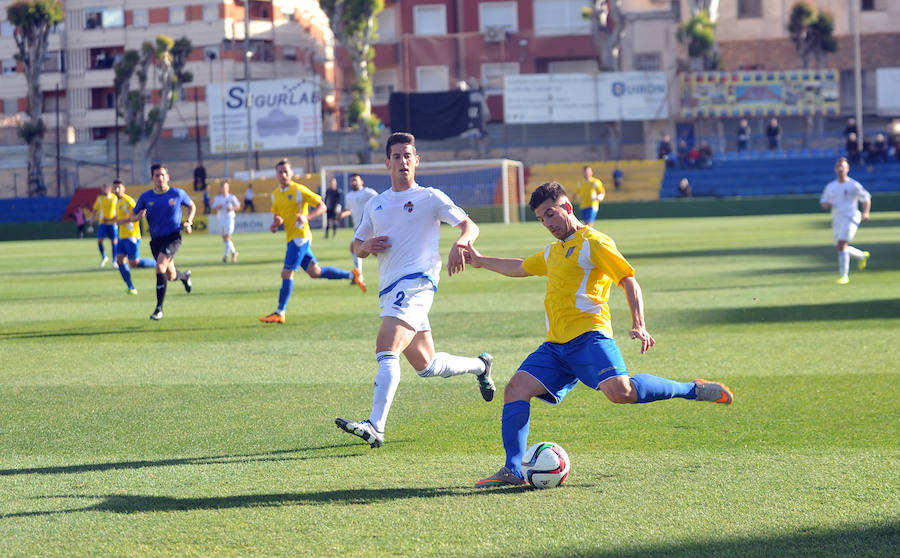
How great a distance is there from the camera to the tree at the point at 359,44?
6222cm

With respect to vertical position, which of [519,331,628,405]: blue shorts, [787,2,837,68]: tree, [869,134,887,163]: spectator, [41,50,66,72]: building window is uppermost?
[41,50,66,72]: building window

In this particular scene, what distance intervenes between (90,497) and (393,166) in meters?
3.02

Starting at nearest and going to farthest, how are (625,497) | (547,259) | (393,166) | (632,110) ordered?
(625,497)
(547,259)
(393,166)
(632,110)

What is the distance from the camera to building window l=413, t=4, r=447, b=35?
7007 centimetres

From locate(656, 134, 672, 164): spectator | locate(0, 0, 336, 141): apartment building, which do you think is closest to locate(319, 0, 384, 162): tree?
locate(0, 0, 336, 141): apartment building

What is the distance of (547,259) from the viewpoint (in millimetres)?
7055

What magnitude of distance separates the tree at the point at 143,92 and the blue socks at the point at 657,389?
57867 mm

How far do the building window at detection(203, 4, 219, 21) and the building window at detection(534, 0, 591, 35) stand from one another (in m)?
20.2

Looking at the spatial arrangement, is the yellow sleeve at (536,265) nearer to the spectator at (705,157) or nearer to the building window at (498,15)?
the spectator at (705,157)

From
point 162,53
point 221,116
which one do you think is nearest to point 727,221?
Answer: point 221,116

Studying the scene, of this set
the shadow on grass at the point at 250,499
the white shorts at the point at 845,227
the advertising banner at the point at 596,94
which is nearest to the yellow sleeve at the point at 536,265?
the shadow on grass at the point at 250,499

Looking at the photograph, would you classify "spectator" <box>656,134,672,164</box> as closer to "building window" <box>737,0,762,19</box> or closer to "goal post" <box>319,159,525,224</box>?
"goal post" <box>319,159,525,224</box>

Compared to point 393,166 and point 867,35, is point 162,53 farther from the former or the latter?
point 393,166

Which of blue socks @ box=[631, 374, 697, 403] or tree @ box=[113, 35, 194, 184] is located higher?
tree @ box=[113, 35, 194, 184]
